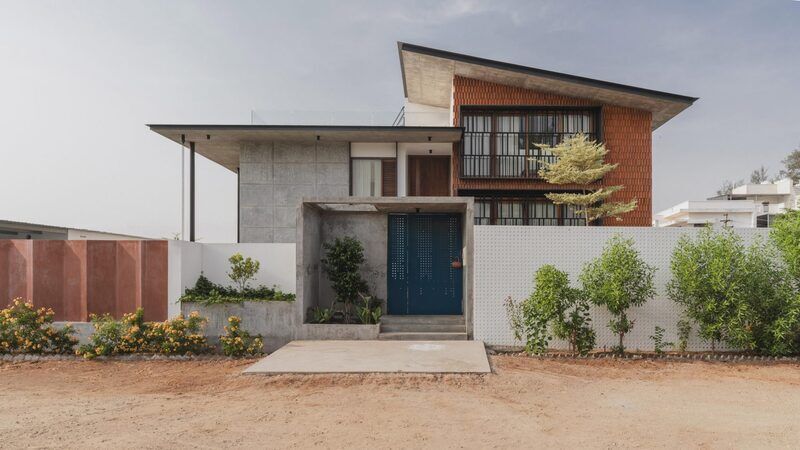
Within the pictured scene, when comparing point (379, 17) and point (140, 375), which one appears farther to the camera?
point (379, 17)

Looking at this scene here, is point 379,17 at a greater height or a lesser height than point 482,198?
greater

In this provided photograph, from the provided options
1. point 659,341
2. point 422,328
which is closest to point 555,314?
point 659,341

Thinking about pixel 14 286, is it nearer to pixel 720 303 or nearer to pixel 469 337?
pixel 469 337

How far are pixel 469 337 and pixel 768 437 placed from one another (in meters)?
5.30

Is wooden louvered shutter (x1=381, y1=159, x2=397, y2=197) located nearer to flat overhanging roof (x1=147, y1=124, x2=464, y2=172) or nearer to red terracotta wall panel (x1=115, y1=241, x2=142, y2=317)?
flat overhanging roof (x1=147, y1=124, x2=464, y2=172)

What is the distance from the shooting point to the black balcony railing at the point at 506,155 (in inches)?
611

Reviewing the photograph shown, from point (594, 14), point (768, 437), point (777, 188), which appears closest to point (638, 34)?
point (594, 14)

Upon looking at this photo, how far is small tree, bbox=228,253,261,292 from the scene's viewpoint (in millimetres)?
10703

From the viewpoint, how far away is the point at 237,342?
9406mm

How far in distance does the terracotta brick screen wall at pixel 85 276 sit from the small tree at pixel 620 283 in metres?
9.07

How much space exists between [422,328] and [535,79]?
29.3 feet

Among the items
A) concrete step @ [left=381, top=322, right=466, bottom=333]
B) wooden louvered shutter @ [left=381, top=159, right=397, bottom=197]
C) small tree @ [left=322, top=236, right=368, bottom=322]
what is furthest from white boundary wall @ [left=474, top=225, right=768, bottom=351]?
wooden louvered shutter @ [left=381, top=159, right=397, bottom=197]

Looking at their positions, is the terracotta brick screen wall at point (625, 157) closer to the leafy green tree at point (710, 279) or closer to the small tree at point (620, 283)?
the leafy green tree at point (710, 279)

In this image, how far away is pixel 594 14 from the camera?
1356 centimetres
